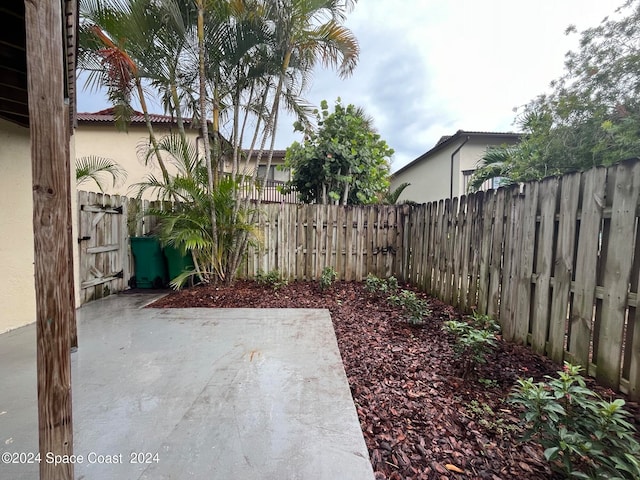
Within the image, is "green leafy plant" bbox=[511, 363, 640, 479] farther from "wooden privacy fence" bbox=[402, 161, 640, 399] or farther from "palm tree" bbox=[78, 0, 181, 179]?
"palm tree" bbox=[78, 0, 181, 179]

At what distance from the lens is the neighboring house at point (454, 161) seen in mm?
9141

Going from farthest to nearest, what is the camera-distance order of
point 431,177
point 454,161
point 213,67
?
point 431,177 → point 454,161 → point 213,67

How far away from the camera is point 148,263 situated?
525 centimetres

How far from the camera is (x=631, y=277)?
68.1 inches

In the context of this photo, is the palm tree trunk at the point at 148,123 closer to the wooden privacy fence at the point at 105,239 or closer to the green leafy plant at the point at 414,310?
the wooden privacy fence at the point at 105,239

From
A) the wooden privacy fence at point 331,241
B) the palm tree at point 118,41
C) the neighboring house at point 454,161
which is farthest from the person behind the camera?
the neighboring house at point 454,161

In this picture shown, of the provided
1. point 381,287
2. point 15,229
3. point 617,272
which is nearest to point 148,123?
point 15,229

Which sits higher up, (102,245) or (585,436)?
(102,245)

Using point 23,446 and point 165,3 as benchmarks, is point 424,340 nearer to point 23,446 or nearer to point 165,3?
point 23,446

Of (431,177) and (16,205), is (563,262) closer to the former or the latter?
(16,205)

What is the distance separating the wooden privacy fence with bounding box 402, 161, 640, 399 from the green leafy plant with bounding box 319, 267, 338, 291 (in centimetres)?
215

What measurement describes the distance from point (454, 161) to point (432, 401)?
9.48 metres

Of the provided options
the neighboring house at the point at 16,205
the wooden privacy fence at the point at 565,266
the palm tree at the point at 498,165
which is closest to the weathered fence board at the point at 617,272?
the wooden privacy fence at the point at 565,266

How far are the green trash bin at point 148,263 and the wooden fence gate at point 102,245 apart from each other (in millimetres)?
164
